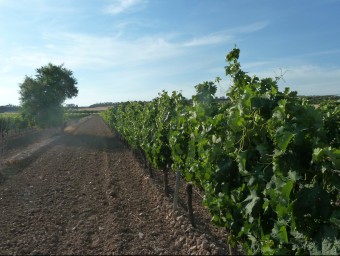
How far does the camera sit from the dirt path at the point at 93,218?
6.51 metres

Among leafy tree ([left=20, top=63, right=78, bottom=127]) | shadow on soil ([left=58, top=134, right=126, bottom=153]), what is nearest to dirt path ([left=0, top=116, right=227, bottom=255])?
shadow on soil ([left=58, top=134, right=126, bottom=153])

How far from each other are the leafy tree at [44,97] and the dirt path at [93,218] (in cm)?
2337

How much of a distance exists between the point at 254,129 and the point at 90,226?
15.8 feet

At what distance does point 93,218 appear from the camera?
8102mm

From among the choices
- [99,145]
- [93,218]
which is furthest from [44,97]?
[93,218]

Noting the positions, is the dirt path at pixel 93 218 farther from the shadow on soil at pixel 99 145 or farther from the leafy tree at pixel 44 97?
the leafy tree at pixel 44 97

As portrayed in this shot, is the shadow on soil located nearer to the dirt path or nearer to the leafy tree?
the dirt path

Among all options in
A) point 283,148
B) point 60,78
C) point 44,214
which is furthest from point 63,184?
point 60,78

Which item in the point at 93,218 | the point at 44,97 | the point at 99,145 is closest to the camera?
the point at 93,218


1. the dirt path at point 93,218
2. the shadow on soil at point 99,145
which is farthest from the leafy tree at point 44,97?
the dirt path at point 93,218

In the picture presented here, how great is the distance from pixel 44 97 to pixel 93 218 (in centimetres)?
3037

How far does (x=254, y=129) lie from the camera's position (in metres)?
4.18

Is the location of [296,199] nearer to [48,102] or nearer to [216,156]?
[216,156]

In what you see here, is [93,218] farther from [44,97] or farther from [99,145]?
[44,97]
